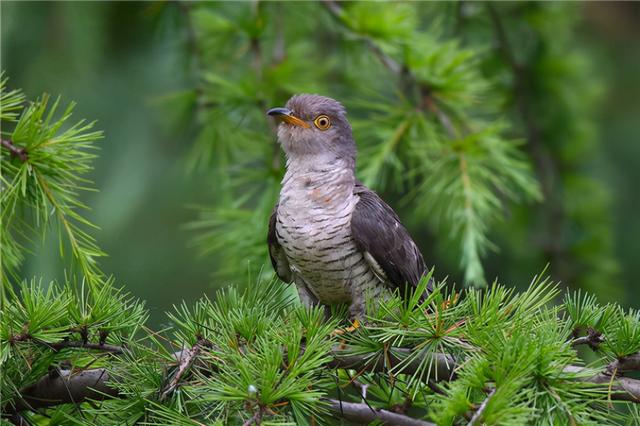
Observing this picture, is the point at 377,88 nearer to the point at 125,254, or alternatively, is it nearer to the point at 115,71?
the point at 115,71

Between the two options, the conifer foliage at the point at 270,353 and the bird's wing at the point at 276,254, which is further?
the bird's wing at the point at 276,254

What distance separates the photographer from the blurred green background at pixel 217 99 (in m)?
4.00

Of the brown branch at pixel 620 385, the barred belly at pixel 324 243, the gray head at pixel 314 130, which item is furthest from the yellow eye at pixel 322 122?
the brown branch at pixel 620 385

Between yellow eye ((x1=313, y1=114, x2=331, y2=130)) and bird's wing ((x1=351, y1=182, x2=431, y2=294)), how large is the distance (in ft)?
1.38

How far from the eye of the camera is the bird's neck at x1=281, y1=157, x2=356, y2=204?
298 cm

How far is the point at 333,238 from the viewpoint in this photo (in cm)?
285

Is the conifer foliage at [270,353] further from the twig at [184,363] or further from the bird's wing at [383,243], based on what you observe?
the bird's wing at [383,243]

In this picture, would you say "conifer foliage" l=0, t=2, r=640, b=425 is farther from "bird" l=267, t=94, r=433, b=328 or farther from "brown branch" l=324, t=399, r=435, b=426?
"bird" l=267, t=94, r=433, b=328

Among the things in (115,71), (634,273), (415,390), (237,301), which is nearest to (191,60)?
(115,71)

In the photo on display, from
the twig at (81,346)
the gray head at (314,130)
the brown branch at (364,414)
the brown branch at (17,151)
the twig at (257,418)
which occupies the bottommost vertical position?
the brown branch at (364,414)

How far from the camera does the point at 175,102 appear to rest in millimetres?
4086

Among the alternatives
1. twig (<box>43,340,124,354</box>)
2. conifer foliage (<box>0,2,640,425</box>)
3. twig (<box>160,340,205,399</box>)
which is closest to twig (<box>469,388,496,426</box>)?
conifer foliage (<box>0,2,640,425</box>)

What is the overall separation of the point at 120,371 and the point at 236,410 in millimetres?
380

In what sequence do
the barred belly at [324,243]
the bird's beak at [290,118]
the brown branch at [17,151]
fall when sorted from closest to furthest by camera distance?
the brown branch at [17,151] → the barred belly at [324,243] → the bird's beak at [290,118]
